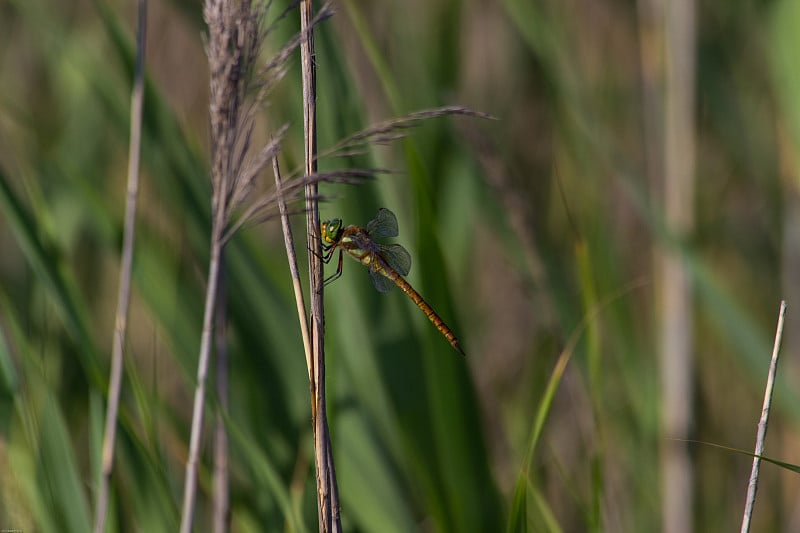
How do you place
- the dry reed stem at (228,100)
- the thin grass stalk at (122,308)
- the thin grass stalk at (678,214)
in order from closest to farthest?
1. the dry reed stem at (228,100)
2. the thin grass stalk at (122,308)
3. the thin grass stalk at (678,214)

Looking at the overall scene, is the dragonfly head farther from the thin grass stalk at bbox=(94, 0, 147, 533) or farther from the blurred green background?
the thin grass stalk at bbox=(94, 0, 147, 533)

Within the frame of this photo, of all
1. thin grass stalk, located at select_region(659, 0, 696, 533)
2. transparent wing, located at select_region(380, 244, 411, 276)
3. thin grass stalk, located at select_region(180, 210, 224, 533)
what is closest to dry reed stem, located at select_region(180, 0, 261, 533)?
thin grass stalk, located at select_region(180, 210, 224, 533)

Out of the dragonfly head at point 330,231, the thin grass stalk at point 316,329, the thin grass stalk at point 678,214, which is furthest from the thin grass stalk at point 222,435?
the thin grass stalk at point 678,214

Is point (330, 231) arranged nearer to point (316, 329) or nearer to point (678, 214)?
point (316, 329)

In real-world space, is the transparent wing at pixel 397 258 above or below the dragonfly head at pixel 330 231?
below

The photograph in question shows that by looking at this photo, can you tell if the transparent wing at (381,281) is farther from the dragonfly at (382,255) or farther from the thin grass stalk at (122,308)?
the thin grass stalk at (122,308)

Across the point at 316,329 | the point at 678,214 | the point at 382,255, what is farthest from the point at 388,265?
the point at 678,214

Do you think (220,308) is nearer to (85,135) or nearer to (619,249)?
(85,135)
